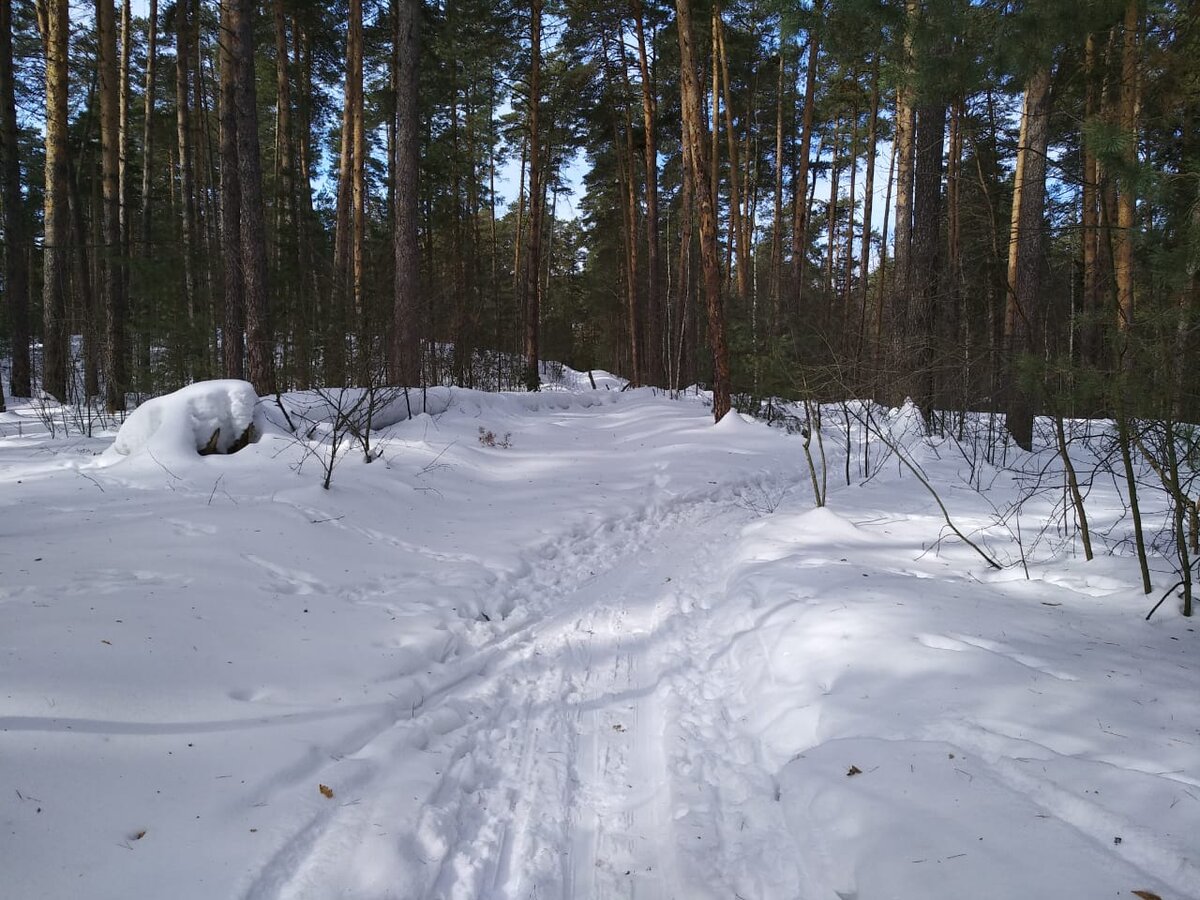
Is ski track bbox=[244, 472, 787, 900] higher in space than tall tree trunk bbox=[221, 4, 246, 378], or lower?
lower

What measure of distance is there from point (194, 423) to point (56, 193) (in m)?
9.28

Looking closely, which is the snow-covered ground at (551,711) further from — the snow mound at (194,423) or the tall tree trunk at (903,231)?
the tall tree trunk at (903,231)

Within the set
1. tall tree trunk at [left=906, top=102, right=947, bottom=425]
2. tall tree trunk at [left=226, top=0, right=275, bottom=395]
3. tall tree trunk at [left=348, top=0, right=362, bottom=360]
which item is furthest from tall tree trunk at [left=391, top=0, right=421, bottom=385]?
tall tree trunk at [left=906, top=102, right=947, bottom=425]

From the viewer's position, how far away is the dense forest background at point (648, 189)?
11.7 feet

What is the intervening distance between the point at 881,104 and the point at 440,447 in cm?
1729

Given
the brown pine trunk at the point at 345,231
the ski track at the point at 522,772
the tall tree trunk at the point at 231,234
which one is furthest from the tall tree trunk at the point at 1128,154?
the brown pine trunk at the point at 345,231

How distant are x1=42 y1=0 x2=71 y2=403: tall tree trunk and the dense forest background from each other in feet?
0.23

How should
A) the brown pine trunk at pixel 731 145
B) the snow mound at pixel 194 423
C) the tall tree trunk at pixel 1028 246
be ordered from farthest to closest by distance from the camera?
the brown pine trunk at pixel 731 145 < the tall tree trunk at pixel 1028 246 < the snow mound at pixel 194 423

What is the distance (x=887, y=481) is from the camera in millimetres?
7664

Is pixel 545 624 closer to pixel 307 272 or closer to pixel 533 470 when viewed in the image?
pixel 533 470

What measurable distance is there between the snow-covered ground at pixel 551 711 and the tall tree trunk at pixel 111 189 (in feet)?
20.0

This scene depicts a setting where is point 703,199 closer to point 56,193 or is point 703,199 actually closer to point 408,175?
point 408,175

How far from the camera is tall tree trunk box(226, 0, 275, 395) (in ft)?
26.3

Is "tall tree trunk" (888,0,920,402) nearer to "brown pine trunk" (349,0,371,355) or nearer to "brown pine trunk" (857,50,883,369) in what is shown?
"brown pine trunk" (857,50,883,369)
